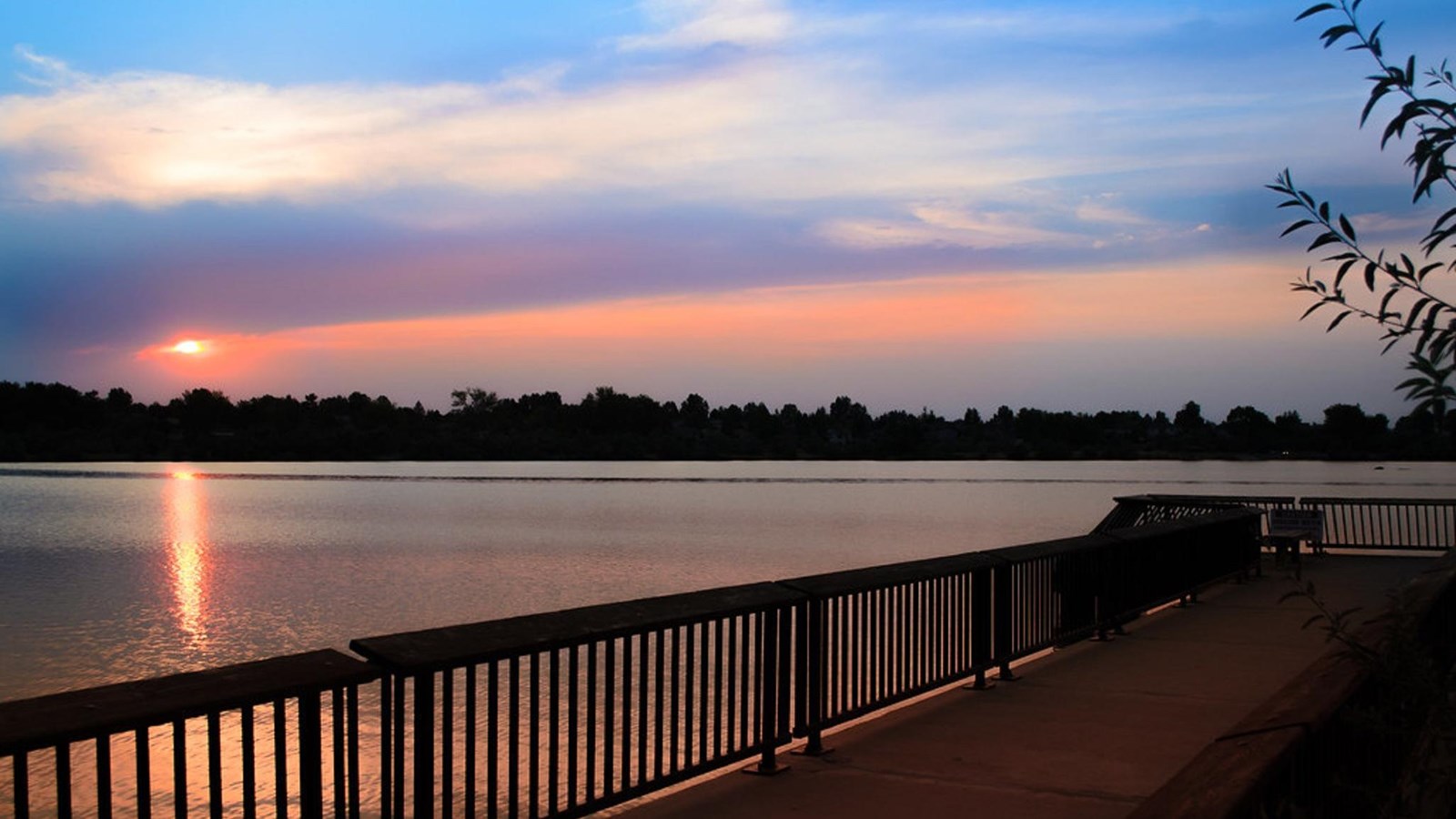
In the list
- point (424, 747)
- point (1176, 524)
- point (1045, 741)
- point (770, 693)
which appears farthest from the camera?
point (1176, 524)

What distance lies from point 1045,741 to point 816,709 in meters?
1.59

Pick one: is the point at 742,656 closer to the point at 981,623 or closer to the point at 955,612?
the point at 955,612

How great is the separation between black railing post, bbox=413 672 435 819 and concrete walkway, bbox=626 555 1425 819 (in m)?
1.80

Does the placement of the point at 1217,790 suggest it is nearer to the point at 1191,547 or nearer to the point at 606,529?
the point at 1191,547

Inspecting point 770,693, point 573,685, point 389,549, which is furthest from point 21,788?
point 389,549

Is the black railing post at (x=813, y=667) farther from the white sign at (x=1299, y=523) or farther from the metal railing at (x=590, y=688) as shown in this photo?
the white sign at (x=1299, y=523)

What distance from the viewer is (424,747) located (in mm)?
5047

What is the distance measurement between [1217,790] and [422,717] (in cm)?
306

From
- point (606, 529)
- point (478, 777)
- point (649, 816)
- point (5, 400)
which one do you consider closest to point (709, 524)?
point (606, 529)

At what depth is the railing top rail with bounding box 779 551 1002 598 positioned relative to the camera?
7.50m

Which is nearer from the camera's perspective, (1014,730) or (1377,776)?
(1377,776)

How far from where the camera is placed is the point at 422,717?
16.4 feet

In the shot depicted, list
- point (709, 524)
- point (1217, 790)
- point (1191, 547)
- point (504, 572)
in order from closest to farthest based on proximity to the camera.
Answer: point (1217, 790) < point (1191, 547) < point (504, 572) < point (709, 524)

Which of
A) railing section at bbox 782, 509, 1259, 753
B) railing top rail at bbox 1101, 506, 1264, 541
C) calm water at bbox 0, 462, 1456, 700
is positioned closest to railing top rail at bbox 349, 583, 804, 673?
railing section at bbox 782, 509, 1259, 753
